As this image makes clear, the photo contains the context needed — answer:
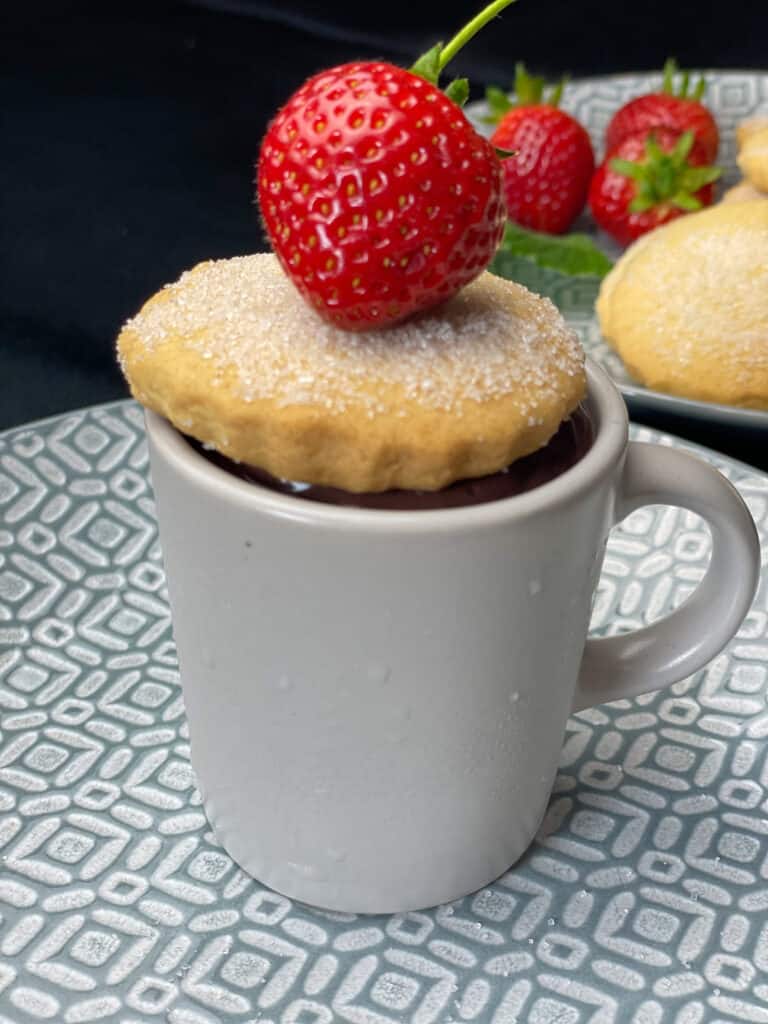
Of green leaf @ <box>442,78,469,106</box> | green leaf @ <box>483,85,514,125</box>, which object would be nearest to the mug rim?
green leaf @ <box>442,78,469,106</box>

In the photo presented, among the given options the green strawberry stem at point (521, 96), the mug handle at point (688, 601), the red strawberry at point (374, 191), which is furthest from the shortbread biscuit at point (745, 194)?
the red strawberry at point (374, 191)

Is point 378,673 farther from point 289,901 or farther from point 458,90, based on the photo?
point 458,90

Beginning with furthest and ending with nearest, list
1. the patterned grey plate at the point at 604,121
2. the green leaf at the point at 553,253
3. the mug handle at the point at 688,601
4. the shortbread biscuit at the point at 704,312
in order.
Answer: the green leaf at the point at 553,253
the patterned grey plate at the point at 604,121
the shortbread biscuit at the point at 704,312
the mug handle at the point at 688,601

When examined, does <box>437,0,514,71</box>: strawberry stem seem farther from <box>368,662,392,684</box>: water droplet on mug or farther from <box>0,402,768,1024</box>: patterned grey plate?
<box>0,402,768,1024</box>: patterned grey plate

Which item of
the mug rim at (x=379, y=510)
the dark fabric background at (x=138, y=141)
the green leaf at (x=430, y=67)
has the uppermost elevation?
the green leaf at (x=430, y=67)

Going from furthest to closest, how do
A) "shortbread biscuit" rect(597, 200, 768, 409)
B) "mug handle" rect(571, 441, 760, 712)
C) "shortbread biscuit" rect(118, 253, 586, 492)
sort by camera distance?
1. "shortbread biscuit" rect(597, 200, 768, 409)
2. "mug handle" rect(571, 441, 760, 712)
3. "shortbread biscuit" rect(118, 253, 586, 492)

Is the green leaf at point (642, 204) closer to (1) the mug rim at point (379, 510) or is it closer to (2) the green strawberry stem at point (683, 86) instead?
(2) the green strawberry stem at point (683, 86)
